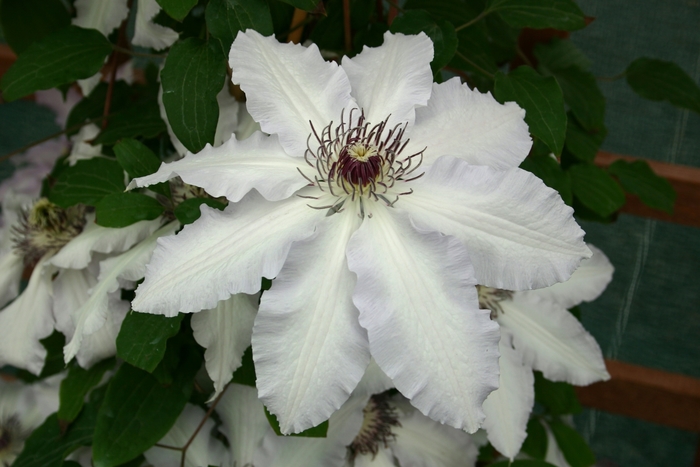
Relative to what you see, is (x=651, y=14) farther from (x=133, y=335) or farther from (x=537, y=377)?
(x=133, y=335)

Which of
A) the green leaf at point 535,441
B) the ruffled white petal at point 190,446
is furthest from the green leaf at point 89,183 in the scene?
the green leaf at point 535,441

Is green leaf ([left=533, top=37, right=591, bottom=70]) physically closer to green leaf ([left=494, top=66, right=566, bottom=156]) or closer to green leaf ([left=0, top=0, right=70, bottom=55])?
green leaf ([left=494, top=66, right=566, bottom=156])

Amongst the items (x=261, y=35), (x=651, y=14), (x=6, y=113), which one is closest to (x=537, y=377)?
(x=261, y=35)

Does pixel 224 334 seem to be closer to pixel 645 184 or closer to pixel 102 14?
pixel 102 14

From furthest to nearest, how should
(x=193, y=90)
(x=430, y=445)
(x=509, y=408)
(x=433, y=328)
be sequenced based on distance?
(x=430, y=445) < (x=509, y=408) < (x=193, y=90) < (x=433, y=328)

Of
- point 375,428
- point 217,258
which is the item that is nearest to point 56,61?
point 217,258

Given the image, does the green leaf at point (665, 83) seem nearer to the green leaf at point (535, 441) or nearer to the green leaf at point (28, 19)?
the green leaf at point (535, 441)
